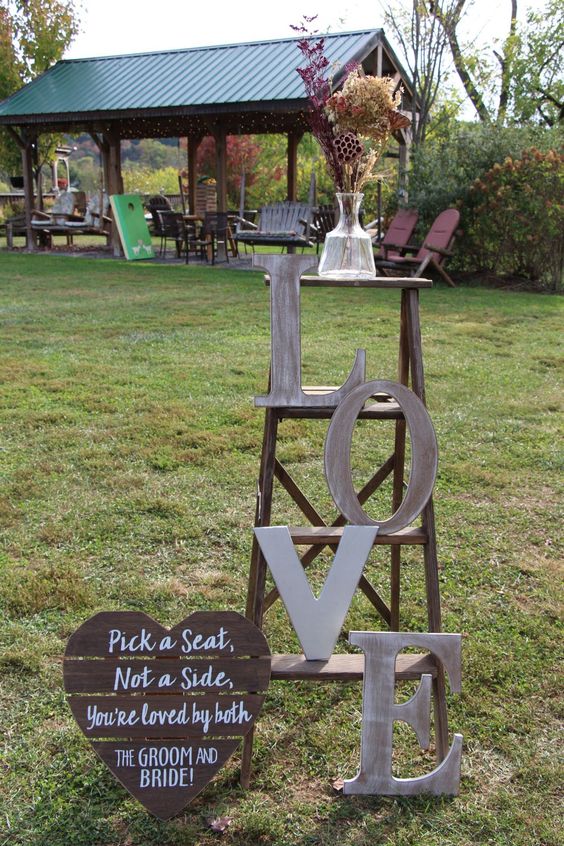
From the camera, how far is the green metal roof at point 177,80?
→ 46.4 ft

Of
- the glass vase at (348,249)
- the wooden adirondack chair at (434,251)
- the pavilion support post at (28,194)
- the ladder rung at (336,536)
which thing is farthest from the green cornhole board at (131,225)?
the ladder rung at (336,536)

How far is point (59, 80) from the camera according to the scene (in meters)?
17.9

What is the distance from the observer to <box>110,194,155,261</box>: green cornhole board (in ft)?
50.4

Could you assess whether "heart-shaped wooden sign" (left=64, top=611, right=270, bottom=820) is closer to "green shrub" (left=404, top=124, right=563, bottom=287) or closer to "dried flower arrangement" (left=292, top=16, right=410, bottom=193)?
"dried flower arrangement" (left=292, top=16, right=410, bottom=193)

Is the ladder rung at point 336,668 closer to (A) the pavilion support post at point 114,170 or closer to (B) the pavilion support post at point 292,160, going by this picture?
(A) the pavilion support post at point 114,170

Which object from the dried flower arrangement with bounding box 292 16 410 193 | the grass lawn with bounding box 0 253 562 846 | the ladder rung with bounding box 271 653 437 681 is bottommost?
the grass lawn with bounding box 0 253 562 846

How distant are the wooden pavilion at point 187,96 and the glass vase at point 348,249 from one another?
11582mm

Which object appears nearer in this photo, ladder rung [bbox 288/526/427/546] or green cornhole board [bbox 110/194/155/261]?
ladder rung [bbox 288/526/427/546]

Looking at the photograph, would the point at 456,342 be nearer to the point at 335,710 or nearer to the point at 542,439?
the point at 542,439

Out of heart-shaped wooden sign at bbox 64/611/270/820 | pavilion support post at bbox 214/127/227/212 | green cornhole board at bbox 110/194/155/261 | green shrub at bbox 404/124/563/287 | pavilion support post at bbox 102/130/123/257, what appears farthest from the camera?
pavilion support post at bbox 102/130/123/257

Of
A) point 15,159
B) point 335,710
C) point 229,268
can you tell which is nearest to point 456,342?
point 335,710

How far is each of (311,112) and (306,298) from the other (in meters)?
8.44

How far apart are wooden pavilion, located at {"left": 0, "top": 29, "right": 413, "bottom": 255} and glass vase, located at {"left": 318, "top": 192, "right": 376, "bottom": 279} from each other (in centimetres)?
1158

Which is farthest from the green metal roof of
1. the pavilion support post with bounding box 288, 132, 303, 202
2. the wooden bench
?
the pavilion support post with bounding box 288, 132, 303, 202
